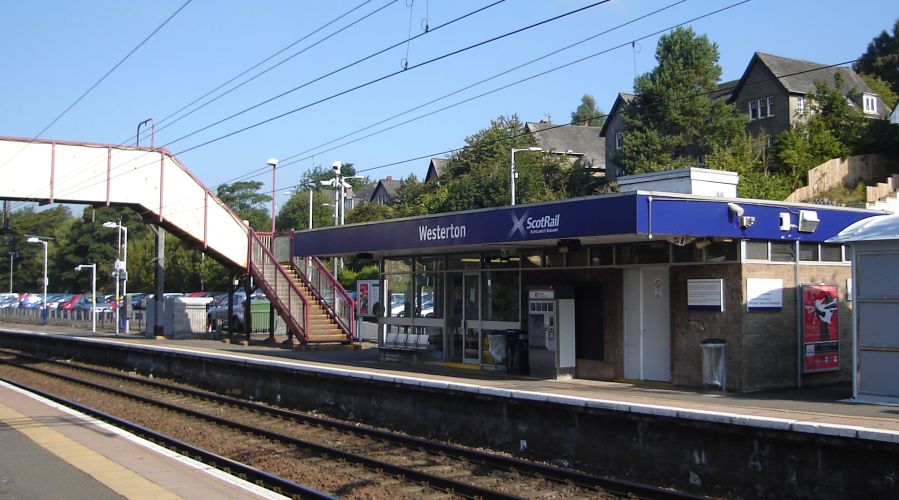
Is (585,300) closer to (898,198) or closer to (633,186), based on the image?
(633,186)

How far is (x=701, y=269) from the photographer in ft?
52.6

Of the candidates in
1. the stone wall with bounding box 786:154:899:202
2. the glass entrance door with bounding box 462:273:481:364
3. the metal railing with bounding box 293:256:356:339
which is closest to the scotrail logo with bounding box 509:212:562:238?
the glass entrance door with bounding box 462:273:481:364

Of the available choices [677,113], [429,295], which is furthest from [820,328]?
[677,113]

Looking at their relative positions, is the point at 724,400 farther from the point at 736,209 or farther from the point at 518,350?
the point at 518,350

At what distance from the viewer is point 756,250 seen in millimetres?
15852

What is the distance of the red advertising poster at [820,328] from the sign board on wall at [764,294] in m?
0.76

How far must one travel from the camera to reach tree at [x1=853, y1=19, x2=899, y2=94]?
74.6 m

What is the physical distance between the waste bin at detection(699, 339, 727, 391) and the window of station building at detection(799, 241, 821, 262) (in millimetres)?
2921

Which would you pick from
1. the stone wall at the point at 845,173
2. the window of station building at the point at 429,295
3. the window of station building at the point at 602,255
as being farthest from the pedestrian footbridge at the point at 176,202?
the stone wall at the point at 845,173

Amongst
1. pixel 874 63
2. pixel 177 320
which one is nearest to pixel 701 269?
pixel 177 320

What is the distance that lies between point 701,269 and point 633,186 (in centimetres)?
429

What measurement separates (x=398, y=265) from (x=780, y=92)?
A: 1752 inches

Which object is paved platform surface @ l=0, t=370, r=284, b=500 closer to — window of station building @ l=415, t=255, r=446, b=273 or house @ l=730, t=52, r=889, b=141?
window of station building @ l=415, t=255, r=446, b=273

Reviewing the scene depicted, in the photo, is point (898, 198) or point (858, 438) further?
point (898, 198)
